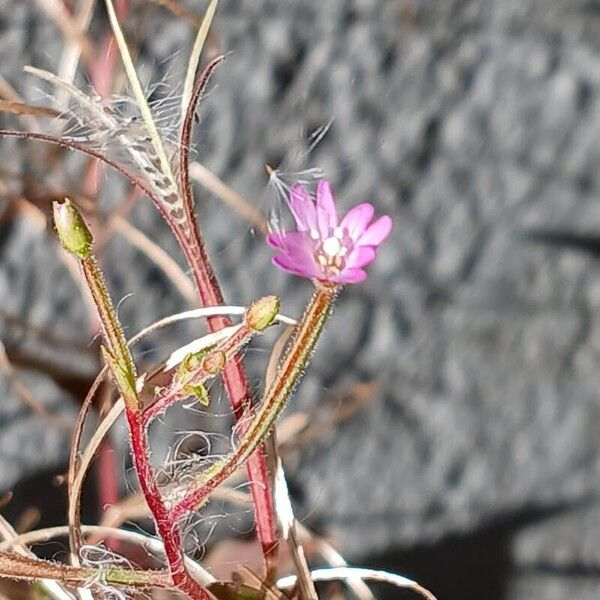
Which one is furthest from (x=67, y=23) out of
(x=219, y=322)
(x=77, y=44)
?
(x=219, y=322)

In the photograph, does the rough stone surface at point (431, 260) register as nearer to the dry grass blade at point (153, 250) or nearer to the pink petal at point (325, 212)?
the dry grass blade at point (153, 250)

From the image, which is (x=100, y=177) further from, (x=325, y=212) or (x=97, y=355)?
(x=325, y=212)

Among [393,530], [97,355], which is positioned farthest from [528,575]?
[97,355]

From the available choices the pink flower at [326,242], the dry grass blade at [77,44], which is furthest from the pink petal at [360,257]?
the dry grass blade at [77,44]

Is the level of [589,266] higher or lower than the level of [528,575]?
higher

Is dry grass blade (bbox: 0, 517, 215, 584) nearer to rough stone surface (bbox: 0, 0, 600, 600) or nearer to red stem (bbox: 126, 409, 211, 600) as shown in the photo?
red stem (bbox: 126, 409, 211, 600)

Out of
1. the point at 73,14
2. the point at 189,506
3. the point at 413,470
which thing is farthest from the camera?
the point at 413,470

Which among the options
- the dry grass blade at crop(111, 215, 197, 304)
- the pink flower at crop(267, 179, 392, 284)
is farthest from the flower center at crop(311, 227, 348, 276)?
the dry grass blade at crop(111, 215, 197, 304)
